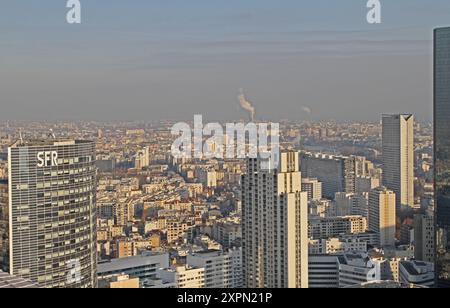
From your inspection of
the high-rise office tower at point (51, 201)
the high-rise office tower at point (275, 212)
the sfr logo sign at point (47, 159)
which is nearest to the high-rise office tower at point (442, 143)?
the high-rise office tower at point (275, 212)

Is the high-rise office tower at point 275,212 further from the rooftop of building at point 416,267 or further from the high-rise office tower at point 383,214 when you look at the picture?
the rooftop of building at point 416,267

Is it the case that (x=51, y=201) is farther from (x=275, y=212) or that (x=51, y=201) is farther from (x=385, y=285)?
(x=385, y=285)

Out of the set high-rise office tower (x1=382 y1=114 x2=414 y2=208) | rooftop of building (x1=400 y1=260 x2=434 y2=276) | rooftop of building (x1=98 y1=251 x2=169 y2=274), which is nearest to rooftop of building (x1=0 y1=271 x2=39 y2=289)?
rooftop of building (x1=98 y1=251 x2=169 y2=274)

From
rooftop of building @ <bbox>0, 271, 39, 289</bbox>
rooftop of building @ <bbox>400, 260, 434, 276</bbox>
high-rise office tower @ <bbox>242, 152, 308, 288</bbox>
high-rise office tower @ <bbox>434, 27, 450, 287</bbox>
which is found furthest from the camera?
high-rise office tower @ <bbox>242, 152, 308, 288</bbox>

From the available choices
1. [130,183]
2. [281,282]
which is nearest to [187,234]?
[130,183]

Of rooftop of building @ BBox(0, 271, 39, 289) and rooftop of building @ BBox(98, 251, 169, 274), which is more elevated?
rooftop of building @ BBox(0, 271, 39, 289)

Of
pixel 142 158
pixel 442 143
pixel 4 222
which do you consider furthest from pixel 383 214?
pixel 4 222

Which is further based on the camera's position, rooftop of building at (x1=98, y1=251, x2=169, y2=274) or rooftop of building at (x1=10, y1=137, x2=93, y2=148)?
rooftop of building at (x1=10, y1=137, x2=93, y2=148)

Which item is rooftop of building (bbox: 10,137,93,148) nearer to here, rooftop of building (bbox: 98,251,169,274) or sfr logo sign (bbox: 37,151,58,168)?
sfr logo sign (bbox: 37,151,58,168)

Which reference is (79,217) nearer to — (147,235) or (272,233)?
(147,235)
